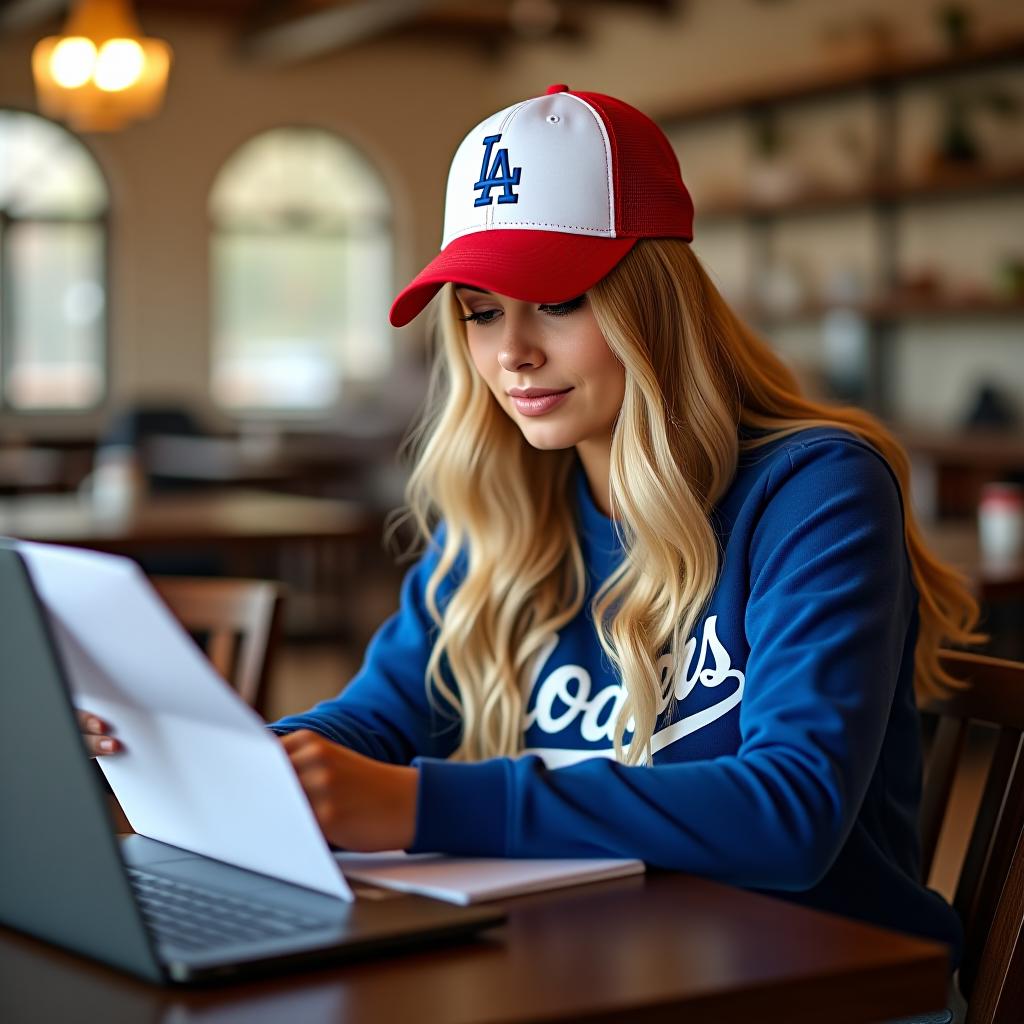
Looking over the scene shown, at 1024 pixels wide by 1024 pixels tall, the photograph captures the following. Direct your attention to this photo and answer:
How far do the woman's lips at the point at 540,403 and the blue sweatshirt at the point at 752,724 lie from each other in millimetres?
161

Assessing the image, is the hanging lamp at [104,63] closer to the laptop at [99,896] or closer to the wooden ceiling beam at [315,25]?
the wooden ceiling beam at [315,25]

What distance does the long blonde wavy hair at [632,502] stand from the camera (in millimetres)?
1307

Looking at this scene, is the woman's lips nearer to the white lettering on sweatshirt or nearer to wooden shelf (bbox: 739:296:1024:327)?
the white lettering on sweatshirt

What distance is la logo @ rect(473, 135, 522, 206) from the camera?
1.29m

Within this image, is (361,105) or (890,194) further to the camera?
(361,105)

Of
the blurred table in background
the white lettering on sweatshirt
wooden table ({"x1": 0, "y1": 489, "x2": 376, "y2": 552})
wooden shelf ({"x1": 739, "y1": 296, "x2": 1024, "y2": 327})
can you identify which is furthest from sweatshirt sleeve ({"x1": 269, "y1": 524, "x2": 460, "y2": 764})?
wooden shelf ({"x1": 739, "y1": 296, "x2": 1024, "y2": 327})

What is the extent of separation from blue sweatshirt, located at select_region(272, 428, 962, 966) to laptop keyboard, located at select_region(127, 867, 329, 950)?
0.14 meters

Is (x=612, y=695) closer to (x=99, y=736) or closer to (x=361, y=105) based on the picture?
(x=99, y=736)

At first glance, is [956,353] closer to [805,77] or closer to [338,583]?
[805,77]

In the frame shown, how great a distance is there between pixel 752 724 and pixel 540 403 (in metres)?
0.37

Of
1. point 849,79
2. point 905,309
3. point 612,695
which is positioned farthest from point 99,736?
point 849,79

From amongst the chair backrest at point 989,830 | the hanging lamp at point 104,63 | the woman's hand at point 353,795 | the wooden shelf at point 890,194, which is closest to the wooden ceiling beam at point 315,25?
the wooden shelf at point 890,194

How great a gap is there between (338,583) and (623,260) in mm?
4715

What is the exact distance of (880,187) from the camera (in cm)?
774
